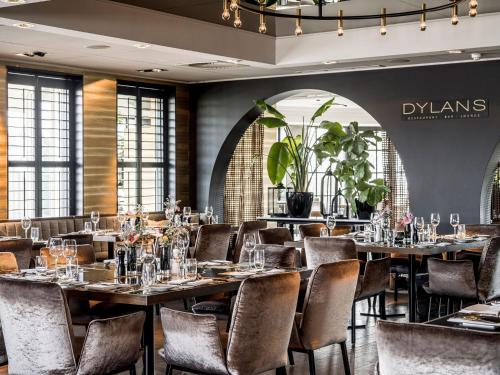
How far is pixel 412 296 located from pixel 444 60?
12.5 feet

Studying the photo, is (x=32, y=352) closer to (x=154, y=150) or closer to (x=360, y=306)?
(x=360, y=306)

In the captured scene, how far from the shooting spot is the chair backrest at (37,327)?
455 centimetres

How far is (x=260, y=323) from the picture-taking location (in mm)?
4598

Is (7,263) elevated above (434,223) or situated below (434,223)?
below

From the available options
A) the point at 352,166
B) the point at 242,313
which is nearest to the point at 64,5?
the point at 242,313

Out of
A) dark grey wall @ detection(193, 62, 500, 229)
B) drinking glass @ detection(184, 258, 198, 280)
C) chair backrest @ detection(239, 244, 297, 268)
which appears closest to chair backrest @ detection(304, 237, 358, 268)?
chair backrest @ detection(239, 244, 297, 268)

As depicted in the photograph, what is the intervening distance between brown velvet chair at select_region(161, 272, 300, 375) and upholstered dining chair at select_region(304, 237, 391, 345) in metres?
2.52

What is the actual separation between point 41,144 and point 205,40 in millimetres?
2922

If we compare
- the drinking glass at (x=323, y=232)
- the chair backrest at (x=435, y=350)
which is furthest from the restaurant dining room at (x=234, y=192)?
the drinking glass at (x=323, y=232)

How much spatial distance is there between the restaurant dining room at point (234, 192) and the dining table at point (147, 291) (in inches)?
0.6

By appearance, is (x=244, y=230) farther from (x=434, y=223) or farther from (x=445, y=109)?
(x=445, y=109)

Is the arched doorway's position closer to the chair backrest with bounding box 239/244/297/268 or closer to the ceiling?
the ceiling

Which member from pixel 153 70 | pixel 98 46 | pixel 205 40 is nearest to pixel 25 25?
pixel 98 46

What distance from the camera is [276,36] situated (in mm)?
10844
